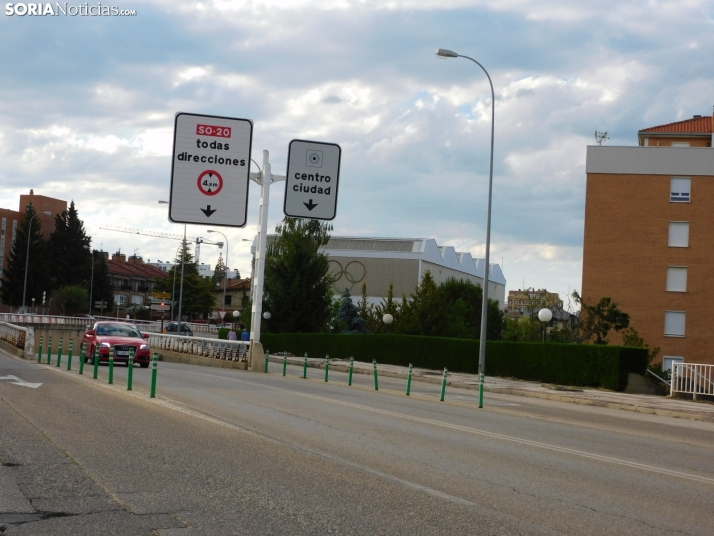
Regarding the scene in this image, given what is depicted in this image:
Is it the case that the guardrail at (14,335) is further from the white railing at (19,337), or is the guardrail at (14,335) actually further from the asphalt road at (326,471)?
the asphalt road at (326,471)

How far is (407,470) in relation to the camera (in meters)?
9.45

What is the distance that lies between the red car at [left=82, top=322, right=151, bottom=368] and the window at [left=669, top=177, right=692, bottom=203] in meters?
34.7

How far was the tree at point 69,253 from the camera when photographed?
12138cm

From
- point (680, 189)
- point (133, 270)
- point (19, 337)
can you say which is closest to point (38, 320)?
point (19, 337)

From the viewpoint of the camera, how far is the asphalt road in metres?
6.79

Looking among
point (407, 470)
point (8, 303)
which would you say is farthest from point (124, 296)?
point (407, 470)

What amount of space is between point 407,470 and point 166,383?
1394 cm

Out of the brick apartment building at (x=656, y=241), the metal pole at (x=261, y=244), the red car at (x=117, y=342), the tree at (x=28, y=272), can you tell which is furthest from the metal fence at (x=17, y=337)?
the tree at (x=28, y=272)

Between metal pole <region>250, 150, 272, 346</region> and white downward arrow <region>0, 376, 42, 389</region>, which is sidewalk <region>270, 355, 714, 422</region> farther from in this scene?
white downward arrow <region>0, 376, 42, 389</region>

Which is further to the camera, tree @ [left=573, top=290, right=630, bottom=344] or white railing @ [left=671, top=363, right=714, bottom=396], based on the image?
tree @ [left=573, top=290, right=630, bottom=344]

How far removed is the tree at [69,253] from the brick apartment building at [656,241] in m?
85.8

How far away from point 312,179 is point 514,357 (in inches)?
491

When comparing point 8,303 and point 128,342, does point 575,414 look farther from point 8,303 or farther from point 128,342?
point 8,303

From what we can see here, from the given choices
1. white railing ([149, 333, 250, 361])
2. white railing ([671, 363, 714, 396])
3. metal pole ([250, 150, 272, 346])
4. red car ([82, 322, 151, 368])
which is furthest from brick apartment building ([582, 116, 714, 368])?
red car ([82, 322, 151, 368])
